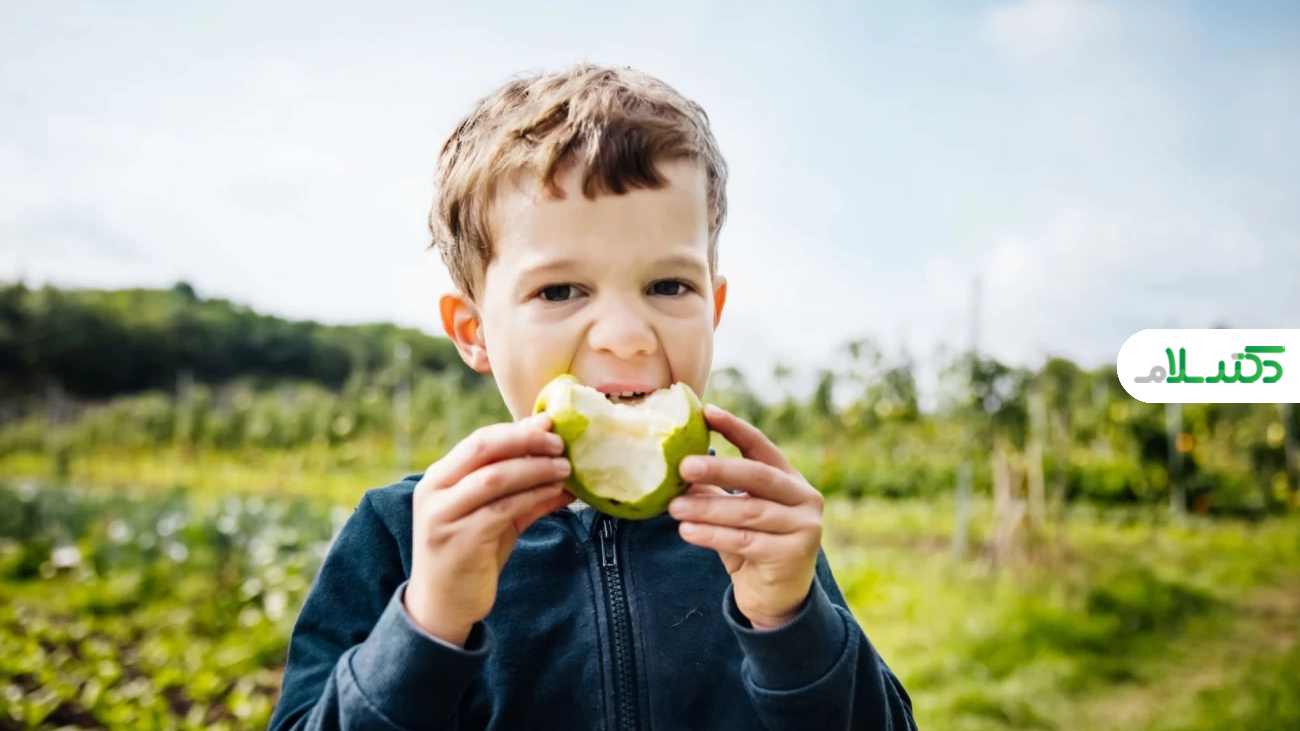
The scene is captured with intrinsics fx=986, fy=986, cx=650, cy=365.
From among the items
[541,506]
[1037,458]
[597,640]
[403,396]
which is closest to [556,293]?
[541,506]

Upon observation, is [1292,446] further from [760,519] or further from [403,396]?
[760,519]

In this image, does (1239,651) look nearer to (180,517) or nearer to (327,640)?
(327,640)

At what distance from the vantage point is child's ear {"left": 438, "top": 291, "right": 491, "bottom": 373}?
58.8 inches

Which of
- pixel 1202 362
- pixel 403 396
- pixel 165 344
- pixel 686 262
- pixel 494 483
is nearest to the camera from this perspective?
pixel 494 483

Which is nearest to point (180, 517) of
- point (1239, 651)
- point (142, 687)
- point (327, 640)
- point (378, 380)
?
point (142, 687)

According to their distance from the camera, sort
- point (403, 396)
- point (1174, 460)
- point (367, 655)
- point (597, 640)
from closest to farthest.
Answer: point (367, 655) < point (597, 640) < point (403, 396) < point (1174, 460)

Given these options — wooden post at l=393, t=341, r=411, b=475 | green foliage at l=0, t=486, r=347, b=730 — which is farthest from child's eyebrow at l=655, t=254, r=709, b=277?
wooden post at l=393, t=341, r=411, b=475

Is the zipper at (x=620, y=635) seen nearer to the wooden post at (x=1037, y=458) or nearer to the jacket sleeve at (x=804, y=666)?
the jacket sleeve at (x=804, y=666)

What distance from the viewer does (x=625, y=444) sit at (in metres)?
1.19

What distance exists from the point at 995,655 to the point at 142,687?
12.4 ft

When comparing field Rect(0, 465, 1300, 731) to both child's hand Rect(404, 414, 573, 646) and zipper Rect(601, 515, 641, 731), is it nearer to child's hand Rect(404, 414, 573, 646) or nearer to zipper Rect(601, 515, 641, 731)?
zipper Rect(601, 515, 641, 731)

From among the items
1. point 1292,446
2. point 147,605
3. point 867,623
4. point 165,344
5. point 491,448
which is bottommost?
point 867,623

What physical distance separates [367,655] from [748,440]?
1.67ft

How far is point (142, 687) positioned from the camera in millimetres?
3816
